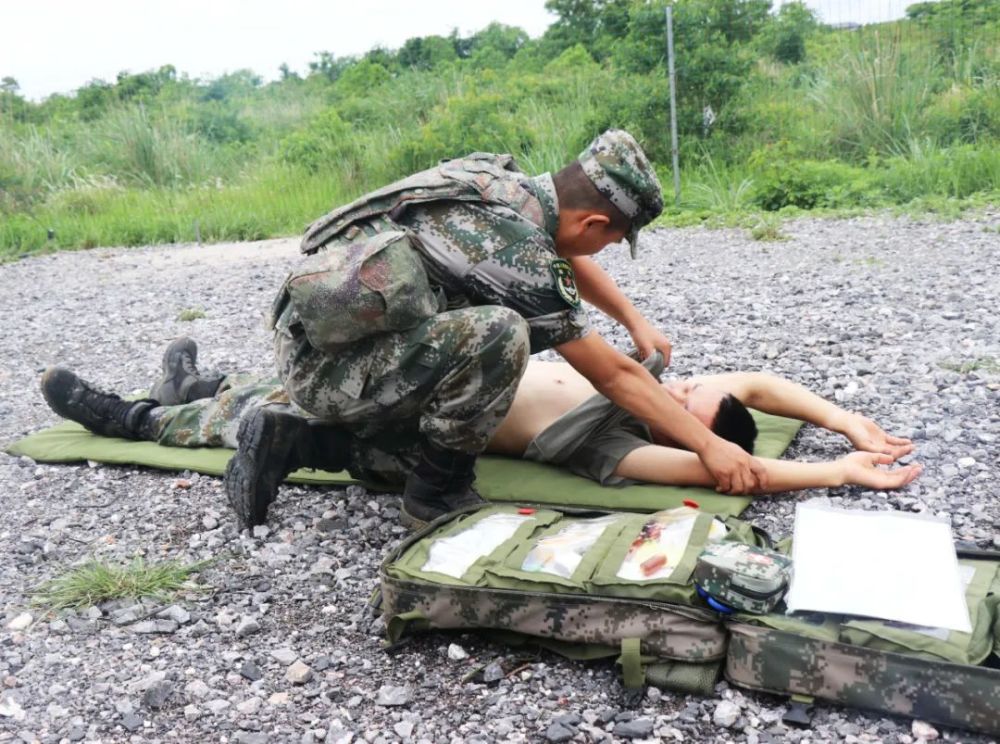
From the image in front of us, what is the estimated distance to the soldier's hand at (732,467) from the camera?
3.21m

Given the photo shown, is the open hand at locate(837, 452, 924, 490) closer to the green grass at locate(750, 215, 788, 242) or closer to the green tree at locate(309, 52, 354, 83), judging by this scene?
the green grass at locate(750, 215, 788, 242)

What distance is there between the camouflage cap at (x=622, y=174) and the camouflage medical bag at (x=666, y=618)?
982mm

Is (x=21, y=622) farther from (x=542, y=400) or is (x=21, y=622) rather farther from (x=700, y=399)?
(x=700, y=399)

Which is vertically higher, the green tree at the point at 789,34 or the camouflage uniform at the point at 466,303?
the green tree at the point at 789,34

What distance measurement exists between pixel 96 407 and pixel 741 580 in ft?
10.1

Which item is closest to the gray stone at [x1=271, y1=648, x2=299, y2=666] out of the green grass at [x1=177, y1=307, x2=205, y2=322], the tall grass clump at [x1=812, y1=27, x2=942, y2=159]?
the green grass at [x1=177, y1=307, x2=205, y2=322]

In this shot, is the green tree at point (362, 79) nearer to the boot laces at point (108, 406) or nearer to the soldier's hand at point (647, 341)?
the boot laces at point (108, 406)

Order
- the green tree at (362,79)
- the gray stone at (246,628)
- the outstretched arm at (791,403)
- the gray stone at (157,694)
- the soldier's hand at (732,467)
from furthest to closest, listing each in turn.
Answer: the green tree at (362,79) → the outstretched arm at (791,403) → the soldier's hand at (732,467) → the gray stone at (246,628) → the gray stone at (157,694)

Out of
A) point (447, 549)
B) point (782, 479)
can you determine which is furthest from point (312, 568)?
point (782, 479)

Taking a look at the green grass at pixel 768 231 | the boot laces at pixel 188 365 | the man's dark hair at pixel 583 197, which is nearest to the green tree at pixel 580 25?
the green grass at pixel 768 231

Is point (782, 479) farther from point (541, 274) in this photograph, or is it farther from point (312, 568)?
point (312, 568)

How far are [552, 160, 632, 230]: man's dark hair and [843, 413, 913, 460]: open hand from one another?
114 cm

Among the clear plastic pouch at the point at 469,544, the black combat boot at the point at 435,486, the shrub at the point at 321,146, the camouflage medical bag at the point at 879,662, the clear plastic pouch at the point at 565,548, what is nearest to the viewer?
the camouflage medical bag at the point at 879,662

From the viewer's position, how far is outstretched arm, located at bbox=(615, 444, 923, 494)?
335 centimetres
